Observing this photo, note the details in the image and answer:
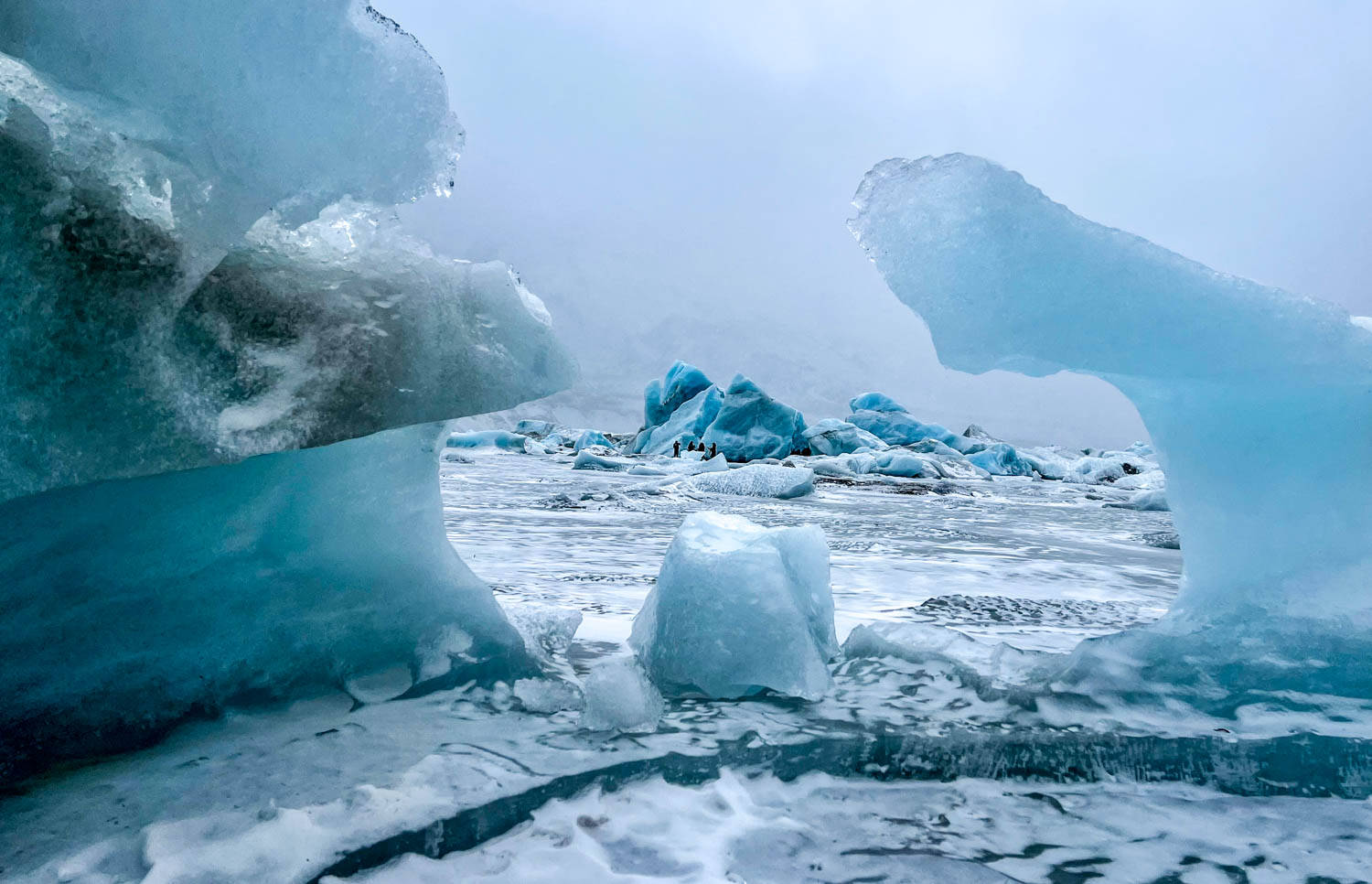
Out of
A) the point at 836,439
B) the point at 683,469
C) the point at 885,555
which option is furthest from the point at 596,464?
the point at 836,439

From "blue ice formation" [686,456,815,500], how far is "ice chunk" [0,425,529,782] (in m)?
4.97

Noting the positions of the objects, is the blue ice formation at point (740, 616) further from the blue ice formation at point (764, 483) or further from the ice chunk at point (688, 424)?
the ice chunk at point (688, 424)

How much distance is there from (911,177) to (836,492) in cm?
598

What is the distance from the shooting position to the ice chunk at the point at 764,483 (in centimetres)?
632

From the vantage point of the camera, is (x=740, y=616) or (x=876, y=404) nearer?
(x=740, y=616)

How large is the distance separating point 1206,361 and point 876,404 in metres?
19.9

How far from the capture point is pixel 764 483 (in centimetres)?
638

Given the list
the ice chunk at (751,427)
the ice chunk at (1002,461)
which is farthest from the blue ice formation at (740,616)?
the ice chunk at (1002,461)

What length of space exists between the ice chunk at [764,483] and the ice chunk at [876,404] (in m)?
14.6

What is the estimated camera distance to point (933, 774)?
41.5 inches

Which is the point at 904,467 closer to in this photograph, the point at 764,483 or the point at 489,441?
the point at 764,483

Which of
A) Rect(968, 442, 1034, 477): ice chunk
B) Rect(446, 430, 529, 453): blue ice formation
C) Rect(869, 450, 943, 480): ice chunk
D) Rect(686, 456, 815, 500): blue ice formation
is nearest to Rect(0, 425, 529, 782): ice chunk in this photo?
Rect(686, 456, 815, 500): blue ice formation

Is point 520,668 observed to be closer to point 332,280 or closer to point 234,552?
point 234,552

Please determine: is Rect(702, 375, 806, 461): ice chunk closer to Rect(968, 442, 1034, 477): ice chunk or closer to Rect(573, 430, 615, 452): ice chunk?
Rect(968, 442, 1034, 477): ice chunk
